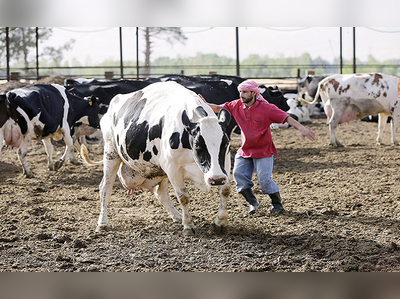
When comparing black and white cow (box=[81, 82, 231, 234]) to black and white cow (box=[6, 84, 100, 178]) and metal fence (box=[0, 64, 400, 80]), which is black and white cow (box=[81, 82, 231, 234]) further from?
metal fence (box=[0, 64, 400, 80])

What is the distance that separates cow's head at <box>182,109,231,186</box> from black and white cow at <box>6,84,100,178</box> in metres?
6.06

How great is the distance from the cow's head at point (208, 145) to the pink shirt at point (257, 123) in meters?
1.22

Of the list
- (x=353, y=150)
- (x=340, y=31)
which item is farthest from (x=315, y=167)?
(x=340, y=31)

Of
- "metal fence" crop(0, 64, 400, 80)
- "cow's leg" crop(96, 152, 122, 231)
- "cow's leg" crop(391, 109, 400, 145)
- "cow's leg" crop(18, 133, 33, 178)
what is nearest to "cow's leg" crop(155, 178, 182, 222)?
"cow's leg" crop(96, 152, 122, 231)

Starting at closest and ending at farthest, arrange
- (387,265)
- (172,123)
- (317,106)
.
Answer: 1. (387,265)
2. (172,123)
3. (317,106)

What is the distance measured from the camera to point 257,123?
6043mm

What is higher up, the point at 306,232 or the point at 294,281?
the point at 294,281

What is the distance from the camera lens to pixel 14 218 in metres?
6.40

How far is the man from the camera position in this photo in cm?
596

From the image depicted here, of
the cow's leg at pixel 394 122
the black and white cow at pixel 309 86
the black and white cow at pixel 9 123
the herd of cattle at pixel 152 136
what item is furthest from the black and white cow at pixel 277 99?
the black and white cow at pixel 309 86

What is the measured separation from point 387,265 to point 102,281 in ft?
9.78

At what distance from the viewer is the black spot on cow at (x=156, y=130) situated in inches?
208

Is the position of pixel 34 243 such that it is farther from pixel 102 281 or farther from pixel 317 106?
pixel 317 106

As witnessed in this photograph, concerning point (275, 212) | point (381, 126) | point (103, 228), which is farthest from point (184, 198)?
point (381, 126)
